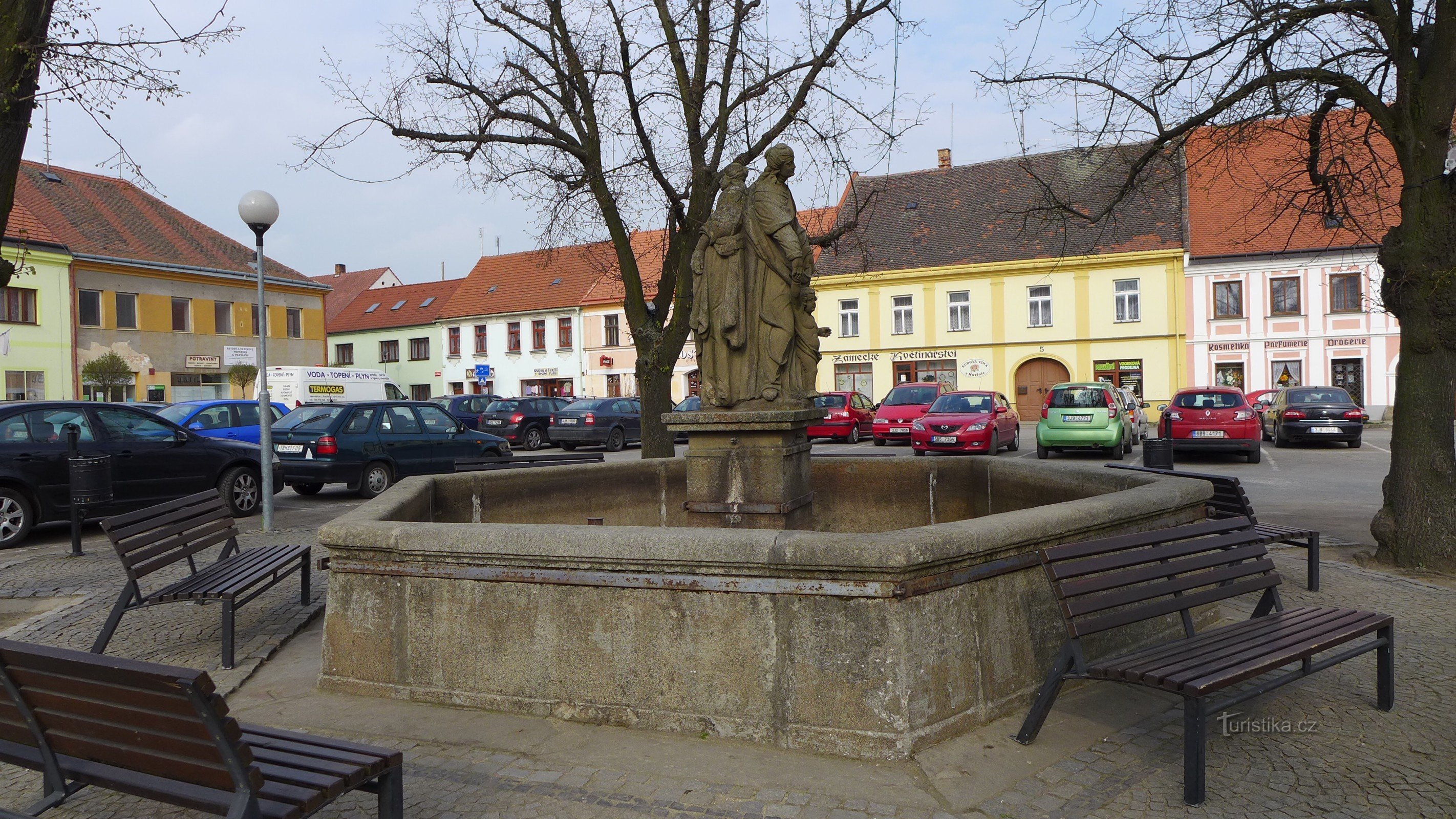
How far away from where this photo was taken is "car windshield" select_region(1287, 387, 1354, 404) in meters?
22.9

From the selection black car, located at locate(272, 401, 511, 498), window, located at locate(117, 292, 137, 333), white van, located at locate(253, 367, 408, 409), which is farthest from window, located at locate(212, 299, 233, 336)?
black car, located at locate(272, 401, 511, 498)

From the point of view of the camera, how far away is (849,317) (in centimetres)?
4203

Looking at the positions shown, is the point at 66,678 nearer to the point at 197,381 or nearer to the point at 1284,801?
the point at 1284,801

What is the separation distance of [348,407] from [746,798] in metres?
12.5

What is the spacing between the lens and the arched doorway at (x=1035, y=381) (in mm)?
39062

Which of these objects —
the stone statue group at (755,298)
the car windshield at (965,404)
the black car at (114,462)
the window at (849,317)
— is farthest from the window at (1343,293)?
the black car at (114,462)

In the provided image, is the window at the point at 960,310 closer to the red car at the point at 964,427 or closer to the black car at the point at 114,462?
the red car at the point at 964,427

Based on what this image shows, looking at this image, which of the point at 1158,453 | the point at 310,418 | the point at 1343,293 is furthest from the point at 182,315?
the point at 1343,293

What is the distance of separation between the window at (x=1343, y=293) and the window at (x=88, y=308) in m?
42.5

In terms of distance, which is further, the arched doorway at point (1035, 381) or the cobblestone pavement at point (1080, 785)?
the arched doorway at point (1035, 381)

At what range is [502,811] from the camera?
3.51 m

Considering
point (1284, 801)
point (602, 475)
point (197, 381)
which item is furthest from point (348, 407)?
point (197, 381)

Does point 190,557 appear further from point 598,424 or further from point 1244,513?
point 598,424

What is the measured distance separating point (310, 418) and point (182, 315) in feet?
86.1
